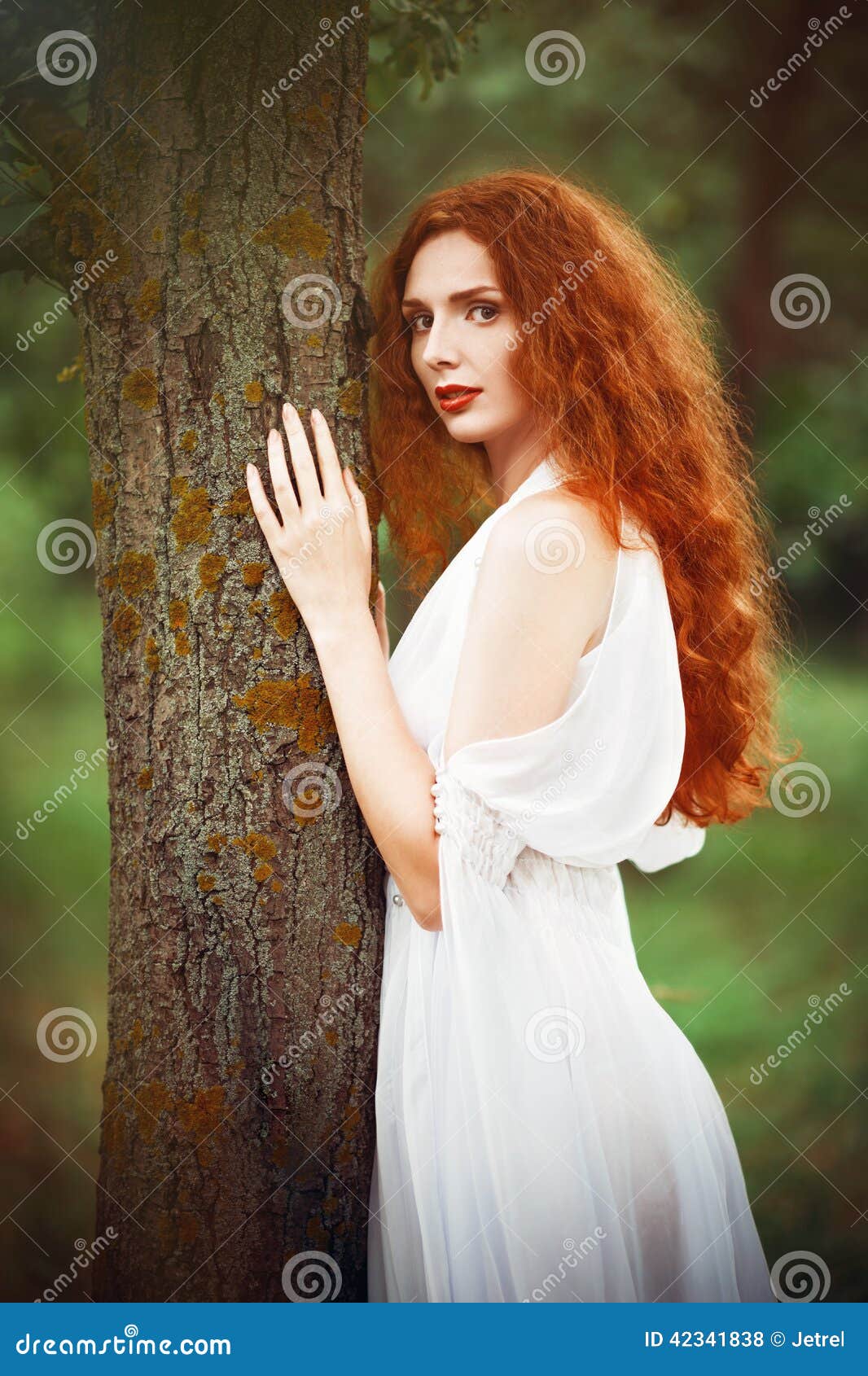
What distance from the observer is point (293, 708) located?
1.20 m

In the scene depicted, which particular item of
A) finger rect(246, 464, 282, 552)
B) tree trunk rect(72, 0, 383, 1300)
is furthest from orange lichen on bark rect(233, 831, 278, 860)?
finger rect(246, 464, 282, 552)

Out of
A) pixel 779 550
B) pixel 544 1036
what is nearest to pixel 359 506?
pixel 544 1036

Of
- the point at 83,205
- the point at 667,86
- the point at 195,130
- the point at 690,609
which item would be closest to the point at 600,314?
the point at 690,609

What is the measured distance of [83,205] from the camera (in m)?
1.23

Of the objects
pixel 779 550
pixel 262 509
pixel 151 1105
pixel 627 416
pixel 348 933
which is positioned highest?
pixel 779 550

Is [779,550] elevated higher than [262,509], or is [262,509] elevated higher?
[779,550]

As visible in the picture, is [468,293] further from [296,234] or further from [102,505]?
[102,505]

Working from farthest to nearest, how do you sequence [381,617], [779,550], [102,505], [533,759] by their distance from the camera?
1. [779,550]
2. [381,617]
3. [102,505]
4. [533,759]

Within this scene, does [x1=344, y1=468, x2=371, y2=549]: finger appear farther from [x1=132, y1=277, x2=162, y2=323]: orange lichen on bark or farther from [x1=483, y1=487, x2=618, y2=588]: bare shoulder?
[x1=132, y1=277, x2=162, y2=323]: orange lichen on bark

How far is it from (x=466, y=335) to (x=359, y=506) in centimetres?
26

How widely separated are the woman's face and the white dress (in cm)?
Result: 12

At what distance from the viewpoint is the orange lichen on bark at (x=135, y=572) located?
1.21 m

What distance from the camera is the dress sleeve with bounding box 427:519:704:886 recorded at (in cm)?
113

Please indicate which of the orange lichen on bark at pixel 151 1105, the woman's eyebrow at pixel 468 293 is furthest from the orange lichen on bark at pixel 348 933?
the woman's eyebrow at pixel 468 293
